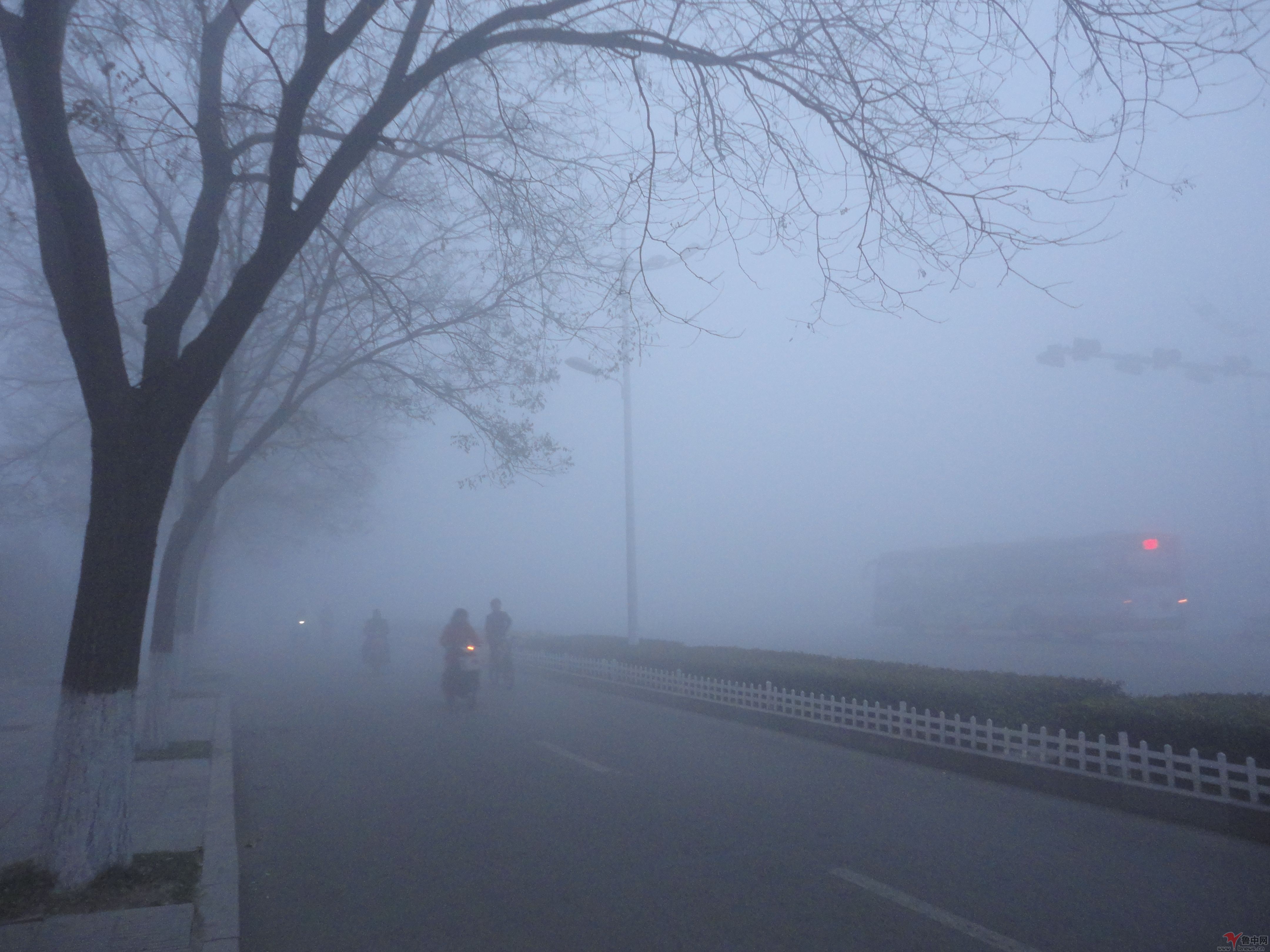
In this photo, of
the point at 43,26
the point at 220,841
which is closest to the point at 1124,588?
the point at 220,841

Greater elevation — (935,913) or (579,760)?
(579,760)

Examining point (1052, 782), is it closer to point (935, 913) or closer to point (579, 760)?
point (935, 913)

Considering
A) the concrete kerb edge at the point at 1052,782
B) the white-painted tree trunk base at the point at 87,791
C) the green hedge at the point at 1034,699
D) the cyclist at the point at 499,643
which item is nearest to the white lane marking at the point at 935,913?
the concrete kerb edge at the point at 1052,782

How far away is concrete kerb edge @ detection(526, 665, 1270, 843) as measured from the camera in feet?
23.4

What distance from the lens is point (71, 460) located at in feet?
81.8

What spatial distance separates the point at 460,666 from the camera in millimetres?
15250

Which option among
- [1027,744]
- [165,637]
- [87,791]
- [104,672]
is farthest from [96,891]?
[1027,744]

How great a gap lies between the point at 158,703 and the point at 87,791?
20.8ft

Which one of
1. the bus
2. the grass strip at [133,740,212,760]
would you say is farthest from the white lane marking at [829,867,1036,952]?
the bus

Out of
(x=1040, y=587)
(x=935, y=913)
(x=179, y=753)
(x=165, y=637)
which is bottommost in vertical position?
(x=935, y=913)

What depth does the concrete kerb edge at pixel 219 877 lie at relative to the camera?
5.09 m

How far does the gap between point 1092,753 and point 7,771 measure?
11491 mm

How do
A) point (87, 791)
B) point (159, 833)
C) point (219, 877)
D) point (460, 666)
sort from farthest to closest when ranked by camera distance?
point (460, 666), point (159, 833), point (219, 877), point (87, 791)

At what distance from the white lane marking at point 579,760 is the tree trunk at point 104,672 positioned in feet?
15.8
